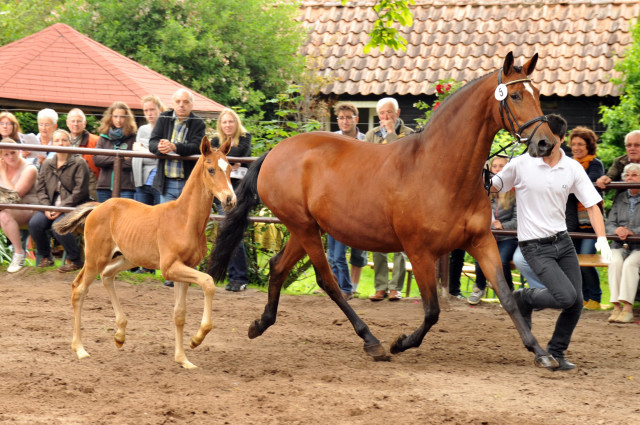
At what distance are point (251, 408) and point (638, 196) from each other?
474 cm

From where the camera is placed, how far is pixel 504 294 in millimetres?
5781

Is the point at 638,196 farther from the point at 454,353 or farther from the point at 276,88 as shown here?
the point at 276,88

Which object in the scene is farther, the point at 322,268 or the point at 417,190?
the point at 322,268

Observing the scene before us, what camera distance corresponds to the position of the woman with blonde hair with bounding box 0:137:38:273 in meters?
9.48

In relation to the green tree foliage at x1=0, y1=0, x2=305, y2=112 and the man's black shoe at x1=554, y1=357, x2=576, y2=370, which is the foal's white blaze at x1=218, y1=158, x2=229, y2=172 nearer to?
the man's black shoe at x1=554, y1=357, x2=576, y2=370

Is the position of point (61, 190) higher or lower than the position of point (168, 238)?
lower

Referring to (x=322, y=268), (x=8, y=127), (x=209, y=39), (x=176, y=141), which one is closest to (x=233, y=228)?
(x=322, y=268)

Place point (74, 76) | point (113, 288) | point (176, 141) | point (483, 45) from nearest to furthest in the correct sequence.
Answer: point (113, 288)
point (176, 141)
point (74, 76)
point (483, 45)

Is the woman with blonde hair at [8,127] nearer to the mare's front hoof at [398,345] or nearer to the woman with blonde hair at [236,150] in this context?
the woman with blonde hair at [236,150]

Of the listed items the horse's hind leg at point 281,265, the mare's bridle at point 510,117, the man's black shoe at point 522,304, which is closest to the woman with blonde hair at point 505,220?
the man's black shoe at point 522,304

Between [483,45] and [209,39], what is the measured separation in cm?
495

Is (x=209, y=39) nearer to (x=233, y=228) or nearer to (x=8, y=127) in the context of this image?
(x=8, y=127)

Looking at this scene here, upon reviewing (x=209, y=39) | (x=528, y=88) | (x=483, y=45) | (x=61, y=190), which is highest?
Result: (x=483, y=45)

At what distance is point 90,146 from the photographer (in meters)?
9.72
